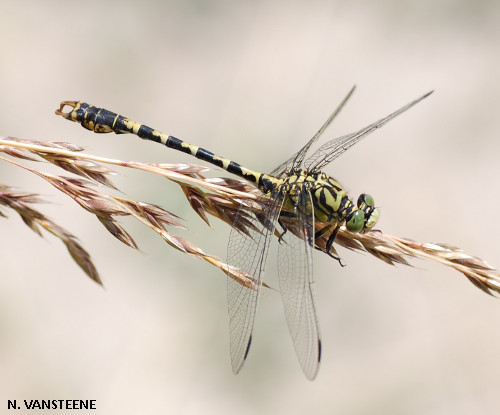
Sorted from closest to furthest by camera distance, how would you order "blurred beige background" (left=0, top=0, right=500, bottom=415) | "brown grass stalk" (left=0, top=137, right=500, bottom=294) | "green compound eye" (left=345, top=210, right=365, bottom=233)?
"brown grass stalk" (left=0, top=137, right=500, bottom=294) → "green compound eye" (left=345, top=210, right=365, bottom=233) → "blurred beige background" (left=0, top=0, right=500, bottom=415)

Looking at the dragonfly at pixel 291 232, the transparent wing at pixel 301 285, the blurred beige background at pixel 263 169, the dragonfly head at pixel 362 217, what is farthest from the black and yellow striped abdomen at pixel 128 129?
the blurred beige background at pixel 263 169

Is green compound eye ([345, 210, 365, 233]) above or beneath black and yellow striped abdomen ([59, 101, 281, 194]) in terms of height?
above

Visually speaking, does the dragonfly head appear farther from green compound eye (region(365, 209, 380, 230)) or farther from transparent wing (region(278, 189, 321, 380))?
transparent wing (region(278, 189, 321, 380))

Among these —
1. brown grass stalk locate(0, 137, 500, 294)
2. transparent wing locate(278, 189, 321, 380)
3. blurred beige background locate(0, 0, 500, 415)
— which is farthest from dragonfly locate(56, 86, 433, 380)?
blurred beige background locate(0, 0, 500, 415)

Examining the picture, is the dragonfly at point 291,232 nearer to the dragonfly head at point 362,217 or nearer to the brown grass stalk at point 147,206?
the dragonfly head at point 362,217

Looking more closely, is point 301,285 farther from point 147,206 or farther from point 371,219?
point 147,206

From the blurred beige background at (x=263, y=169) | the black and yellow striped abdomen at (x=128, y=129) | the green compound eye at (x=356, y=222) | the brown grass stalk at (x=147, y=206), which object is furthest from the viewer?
the blurred beige background at (x=263, y=169)

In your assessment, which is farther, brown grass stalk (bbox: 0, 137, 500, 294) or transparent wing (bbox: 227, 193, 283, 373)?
transparent wing (bbox: 227, 193, 283, 373)

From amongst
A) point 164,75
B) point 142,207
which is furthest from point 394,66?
point 142,207
